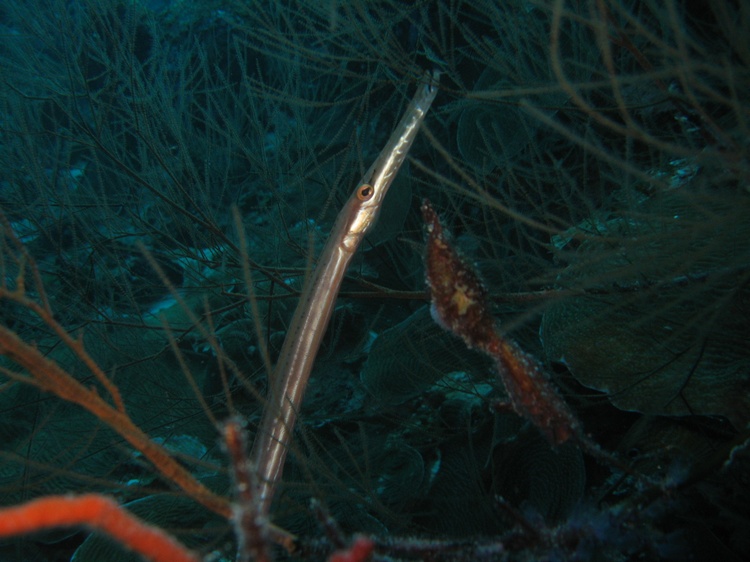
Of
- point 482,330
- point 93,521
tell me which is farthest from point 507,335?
point 93,521

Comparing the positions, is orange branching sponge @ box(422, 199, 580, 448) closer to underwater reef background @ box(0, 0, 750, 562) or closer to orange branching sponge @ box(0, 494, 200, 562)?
underwater reef background @ box(0, 0, 750, 562)

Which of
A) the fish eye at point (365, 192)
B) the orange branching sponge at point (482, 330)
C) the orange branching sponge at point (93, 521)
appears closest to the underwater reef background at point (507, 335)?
the orange branching sponge at point (482, 330)

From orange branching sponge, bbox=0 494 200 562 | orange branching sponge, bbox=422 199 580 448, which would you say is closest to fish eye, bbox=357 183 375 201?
orange branching sponge, bbox=422 199 580 448

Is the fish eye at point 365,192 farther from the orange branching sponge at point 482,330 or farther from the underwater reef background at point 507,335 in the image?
the orange branching sponge at point 482,330

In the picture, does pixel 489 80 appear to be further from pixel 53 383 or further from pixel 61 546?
pixel 61 546

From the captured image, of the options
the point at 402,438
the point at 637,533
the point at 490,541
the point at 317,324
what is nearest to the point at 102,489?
the point at 402,438

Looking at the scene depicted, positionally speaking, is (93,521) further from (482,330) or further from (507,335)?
(507,335)
